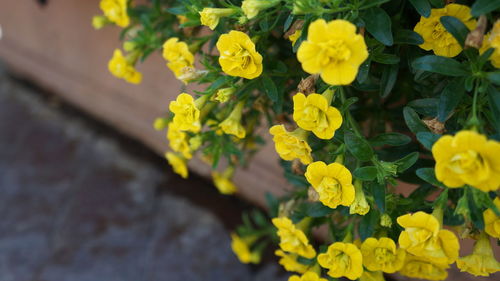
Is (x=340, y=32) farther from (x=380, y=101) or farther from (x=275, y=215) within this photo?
(x=275, y=215)

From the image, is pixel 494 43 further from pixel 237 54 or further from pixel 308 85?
pixel 237 54

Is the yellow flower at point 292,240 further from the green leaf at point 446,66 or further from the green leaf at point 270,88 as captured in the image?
the green leaf at point 446,66

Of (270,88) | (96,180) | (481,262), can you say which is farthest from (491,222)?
(96,180)

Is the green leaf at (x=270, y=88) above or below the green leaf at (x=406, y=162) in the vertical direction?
above

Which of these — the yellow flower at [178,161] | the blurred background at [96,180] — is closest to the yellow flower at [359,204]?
the yellow flower at [178,161]

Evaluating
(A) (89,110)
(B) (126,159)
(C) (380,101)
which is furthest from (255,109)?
(A) (89,110)

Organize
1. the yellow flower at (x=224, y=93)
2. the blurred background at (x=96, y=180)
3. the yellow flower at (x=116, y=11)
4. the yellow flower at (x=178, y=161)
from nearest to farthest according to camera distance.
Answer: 1. the yellow flower at (x=224, y=93)
2. the yellow flower at (x=116, y=11)
3. the yellow flower at (x=178, y=161)
4. the blurred background at (x=96, y=180)

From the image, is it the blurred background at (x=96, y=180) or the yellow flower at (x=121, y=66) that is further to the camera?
the blurred background at (x=96, y=180)
